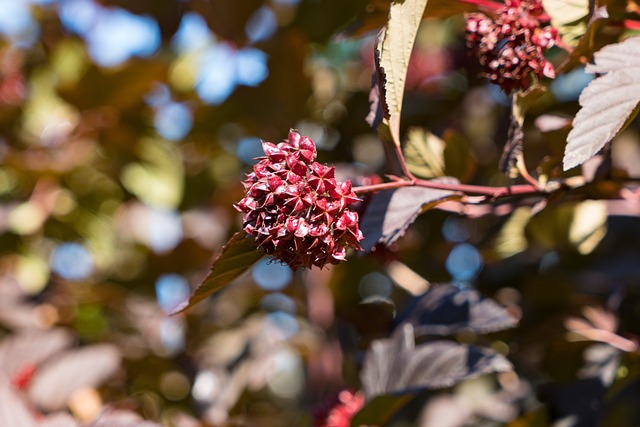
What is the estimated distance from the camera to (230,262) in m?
0.81

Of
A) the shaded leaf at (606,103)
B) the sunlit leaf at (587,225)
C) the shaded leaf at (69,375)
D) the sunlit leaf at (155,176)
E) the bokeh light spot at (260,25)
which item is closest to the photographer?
the shaded leaf at (606,103)

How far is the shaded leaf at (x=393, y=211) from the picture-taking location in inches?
32.8

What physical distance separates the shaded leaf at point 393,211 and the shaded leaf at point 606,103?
0.53ft

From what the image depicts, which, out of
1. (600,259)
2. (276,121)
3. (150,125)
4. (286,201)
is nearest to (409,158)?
(286,201)

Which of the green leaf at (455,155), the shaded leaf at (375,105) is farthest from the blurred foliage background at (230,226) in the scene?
the shaded leaf at (375,105)

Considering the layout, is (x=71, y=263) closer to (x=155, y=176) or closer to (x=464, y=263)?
(x=155, y=176)

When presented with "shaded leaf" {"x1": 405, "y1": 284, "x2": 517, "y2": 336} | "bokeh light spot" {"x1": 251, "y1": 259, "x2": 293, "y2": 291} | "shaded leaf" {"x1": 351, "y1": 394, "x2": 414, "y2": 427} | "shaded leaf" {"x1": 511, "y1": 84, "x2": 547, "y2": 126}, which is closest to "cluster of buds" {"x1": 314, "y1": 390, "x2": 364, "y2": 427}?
"shaded leaf" {"x1": 351, "y1": 394, "x2": 414, "y2": 427}

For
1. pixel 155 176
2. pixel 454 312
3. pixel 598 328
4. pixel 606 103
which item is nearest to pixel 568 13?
pixel 606 103

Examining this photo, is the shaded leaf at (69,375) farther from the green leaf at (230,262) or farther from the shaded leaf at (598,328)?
the shaded leaf at (598,328)

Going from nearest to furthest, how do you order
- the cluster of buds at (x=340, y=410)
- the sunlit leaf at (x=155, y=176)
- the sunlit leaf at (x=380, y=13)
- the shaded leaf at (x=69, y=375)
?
the sunlit leaf at (x=380, y=13) → the cluster of buds at (x=340, y=410) → the shaded leaf at (x=69, y=375) → the sunlit leaf at (x=155, y=176)

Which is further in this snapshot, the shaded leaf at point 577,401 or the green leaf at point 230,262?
the shaded leaf at point 577,401

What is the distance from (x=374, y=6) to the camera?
1.04 m

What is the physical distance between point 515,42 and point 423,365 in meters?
0.44

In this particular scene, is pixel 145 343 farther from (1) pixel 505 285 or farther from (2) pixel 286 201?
(2) pixel 286 201
